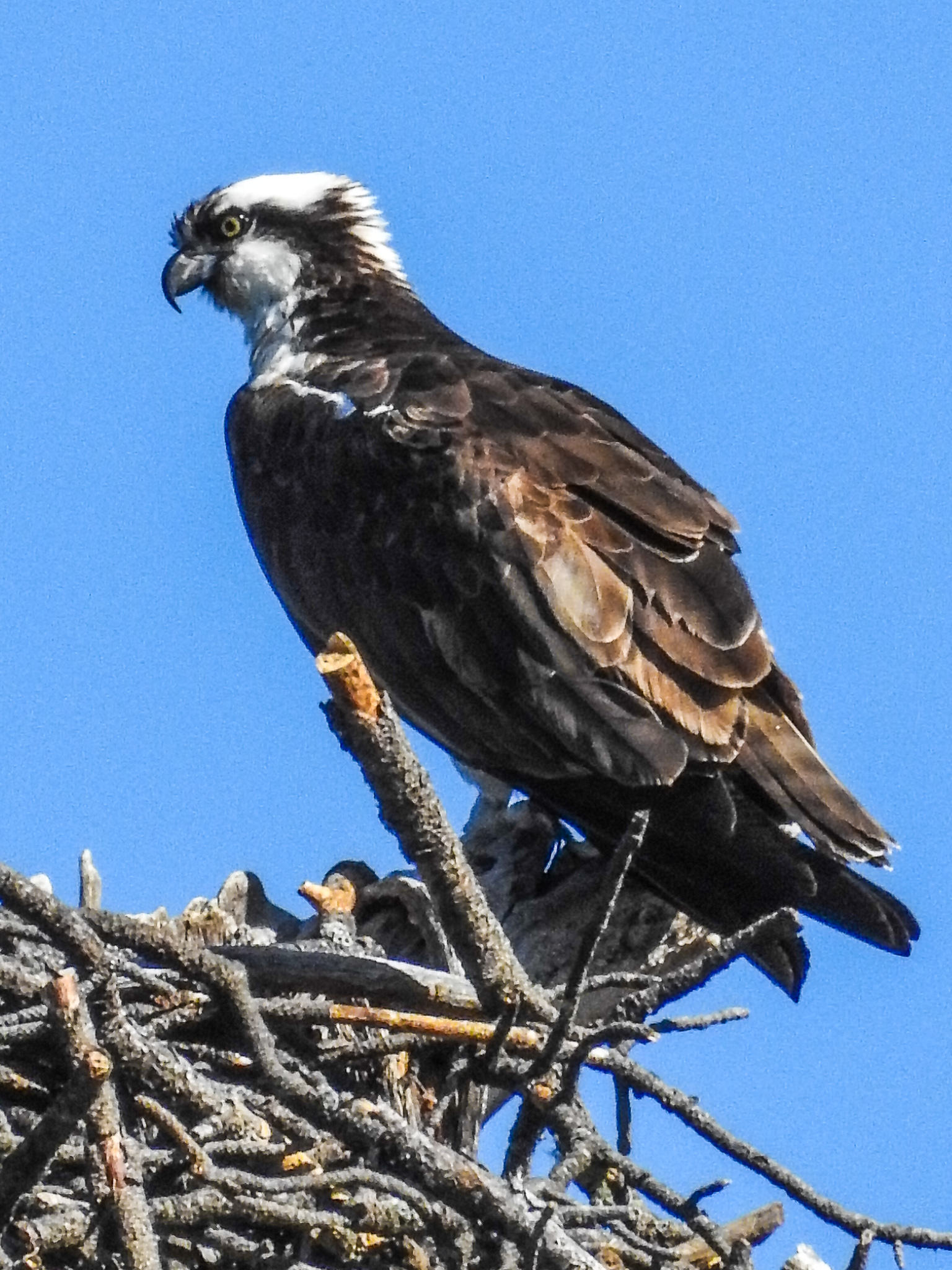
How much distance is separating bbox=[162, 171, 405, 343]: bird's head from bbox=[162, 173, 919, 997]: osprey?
0.90 meters

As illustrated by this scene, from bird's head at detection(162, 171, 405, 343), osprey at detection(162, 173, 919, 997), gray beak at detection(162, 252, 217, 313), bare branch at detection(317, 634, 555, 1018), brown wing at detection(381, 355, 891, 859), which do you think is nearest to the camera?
bare branch at detection(317, 634, 555, 1018)

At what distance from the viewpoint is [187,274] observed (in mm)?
8391

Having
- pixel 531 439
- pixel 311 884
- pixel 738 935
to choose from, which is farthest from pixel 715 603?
pixel 738 935

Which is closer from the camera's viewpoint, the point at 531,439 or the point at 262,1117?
the point at 262,1117

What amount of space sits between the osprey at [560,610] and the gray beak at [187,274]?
4.00ft

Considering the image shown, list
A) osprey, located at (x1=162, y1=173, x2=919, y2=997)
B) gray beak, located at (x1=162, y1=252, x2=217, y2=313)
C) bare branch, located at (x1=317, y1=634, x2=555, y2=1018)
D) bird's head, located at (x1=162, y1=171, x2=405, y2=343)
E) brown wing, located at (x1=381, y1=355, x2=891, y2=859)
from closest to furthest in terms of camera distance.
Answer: bare branch, located at (x1=317, y1=634, x2=555, y2=1018) < osprey, located at (x1=162, y1=173, x2=919, y2=997) < brown wing, located at (x1=381, y1=355, x2=891, y2=859) < bird's head, located at (x1=162, y1=171, x2=405, y2=343) < gray beak, located at (x1=162, y1=252, x2=217, y2=313)

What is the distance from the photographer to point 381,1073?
528 centimetres

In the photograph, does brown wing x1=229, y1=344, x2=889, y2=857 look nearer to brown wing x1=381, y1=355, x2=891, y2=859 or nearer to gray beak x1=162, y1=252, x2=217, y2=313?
brown wing x1=381, y1=355, x2=891, y2=859

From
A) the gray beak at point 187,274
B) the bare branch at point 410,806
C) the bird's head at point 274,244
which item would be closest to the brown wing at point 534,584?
the bird's head at point 274,244

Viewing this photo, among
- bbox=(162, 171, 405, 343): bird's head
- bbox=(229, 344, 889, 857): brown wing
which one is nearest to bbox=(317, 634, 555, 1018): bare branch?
bbox=(229, 344, 889, 857): brown wing

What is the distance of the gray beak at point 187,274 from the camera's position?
27.5 ft

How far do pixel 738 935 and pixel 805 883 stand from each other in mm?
2021

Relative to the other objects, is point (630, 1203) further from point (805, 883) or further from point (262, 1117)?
point (805, 883)

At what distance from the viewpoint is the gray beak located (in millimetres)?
8383
